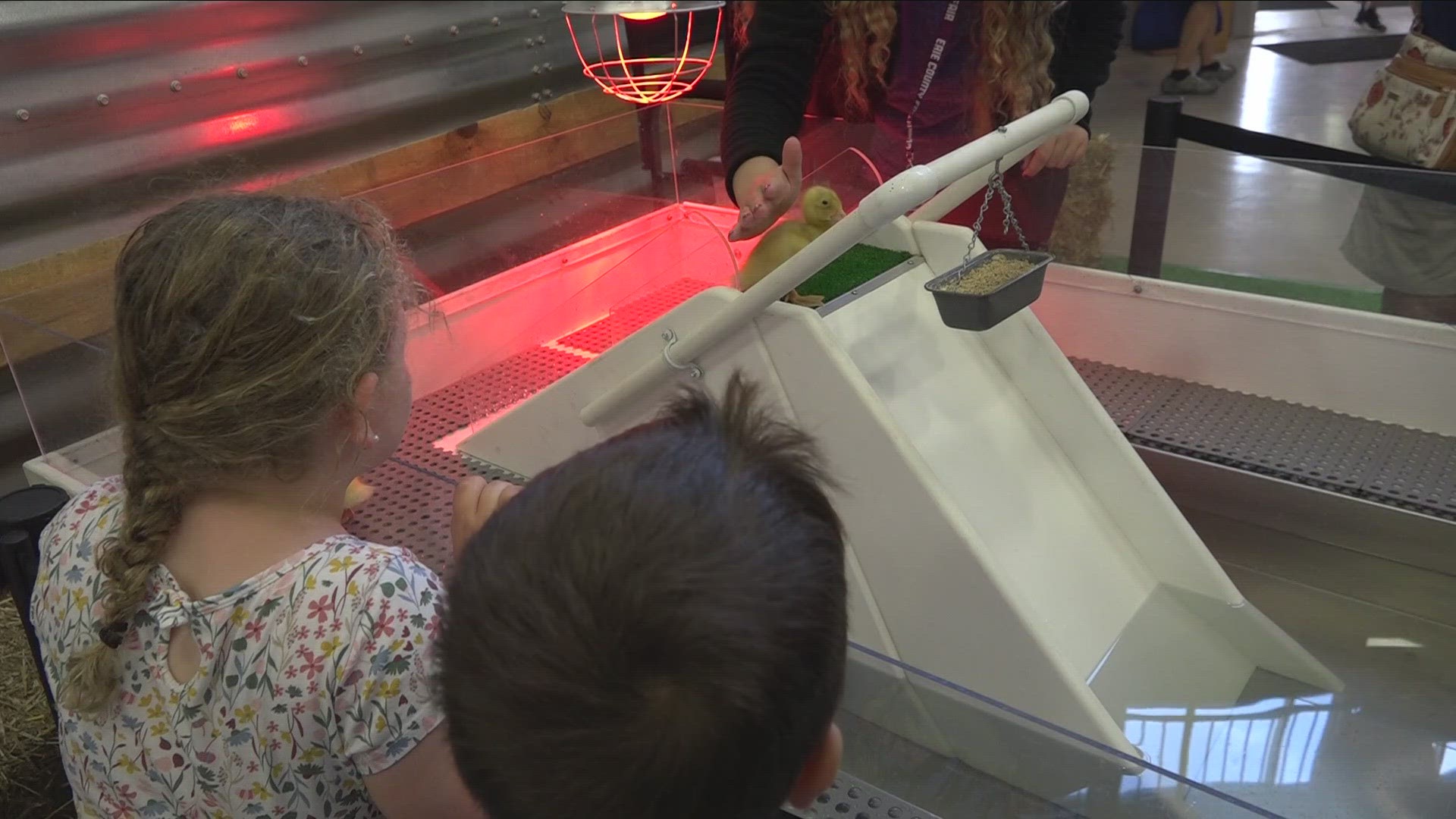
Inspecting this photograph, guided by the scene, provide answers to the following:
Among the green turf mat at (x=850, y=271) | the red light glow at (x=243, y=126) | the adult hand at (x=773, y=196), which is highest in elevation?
the adult hand at (x=773, y=196)

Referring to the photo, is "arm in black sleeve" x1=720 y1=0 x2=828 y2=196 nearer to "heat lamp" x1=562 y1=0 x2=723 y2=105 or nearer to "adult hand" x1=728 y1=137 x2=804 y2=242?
"heat lamp" x1=562 y1=0 x2=723 y2=105

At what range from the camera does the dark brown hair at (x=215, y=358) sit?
0.80m

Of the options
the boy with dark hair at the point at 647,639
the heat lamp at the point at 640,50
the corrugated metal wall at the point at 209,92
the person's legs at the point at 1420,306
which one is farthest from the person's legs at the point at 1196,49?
Answer: the boy with dark hair at the point at 647,639

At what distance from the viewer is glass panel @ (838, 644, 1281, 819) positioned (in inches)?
29.4

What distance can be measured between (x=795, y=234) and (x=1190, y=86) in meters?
5.38

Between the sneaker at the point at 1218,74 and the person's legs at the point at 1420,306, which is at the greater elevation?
the person's legs at the point at 1420,306

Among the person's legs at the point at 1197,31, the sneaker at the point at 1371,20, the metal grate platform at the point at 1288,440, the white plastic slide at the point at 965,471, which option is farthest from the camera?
the sneaker at the point at 1371,20

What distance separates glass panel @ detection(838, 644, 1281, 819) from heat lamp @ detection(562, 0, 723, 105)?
3.90ft

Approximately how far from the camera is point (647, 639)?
19.2 inches

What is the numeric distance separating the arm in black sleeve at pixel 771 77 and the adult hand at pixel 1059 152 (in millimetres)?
352

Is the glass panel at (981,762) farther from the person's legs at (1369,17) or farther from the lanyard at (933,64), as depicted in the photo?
the person's legs at (1369,17)

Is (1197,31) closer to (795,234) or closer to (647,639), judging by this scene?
(795,234)

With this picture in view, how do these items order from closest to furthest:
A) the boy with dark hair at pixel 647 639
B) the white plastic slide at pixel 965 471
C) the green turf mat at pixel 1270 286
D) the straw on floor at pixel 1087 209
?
the boy with dark hair at pixel 647 639
the white plastic slide at pixel 965 471
the green turf mat at pixel 1270 286
the straw on floor at pixel 1087 209

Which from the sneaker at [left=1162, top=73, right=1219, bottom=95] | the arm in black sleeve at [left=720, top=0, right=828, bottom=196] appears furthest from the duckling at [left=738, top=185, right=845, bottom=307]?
the sneaker at [left=1162, top=73, right=1219, bottom=95]
